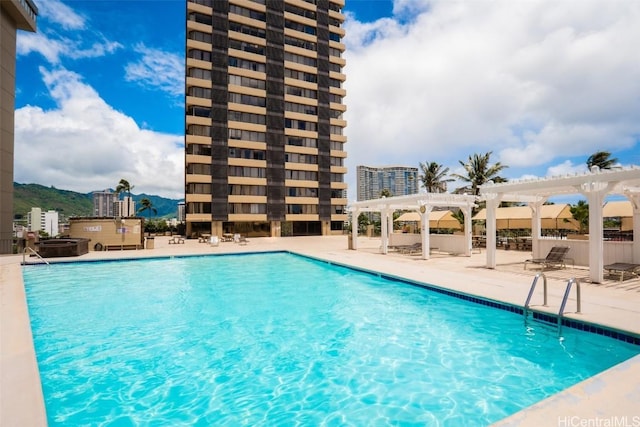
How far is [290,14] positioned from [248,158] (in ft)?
75.4

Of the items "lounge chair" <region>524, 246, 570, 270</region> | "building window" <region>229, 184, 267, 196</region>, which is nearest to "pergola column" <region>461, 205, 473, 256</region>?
"lounge chair" <region>524, 246, 570, 270</region>

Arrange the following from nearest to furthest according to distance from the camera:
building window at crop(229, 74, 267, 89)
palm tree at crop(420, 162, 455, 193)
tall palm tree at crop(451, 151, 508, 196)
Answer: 1. tall palm tree at crop(451, 151, 508, 196)
2. palm tree at crop(420, 162, 455, 193)
3. building window at crop(229, 74, 267, 89)

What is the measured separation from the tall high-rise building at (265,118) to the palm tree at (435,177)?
1325 cm

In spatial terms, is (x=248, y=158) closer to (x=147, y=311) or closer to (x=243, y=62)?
(x=243, y=62)

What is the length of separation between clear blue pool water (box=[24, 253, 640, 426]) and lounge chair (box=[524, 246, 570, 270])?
6.20 meters

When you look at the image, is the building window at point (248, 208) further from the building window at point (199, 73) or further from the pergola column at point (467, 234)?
the pergola column at point (467, 234)

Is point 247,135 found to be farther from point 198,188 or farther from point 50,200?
point 50,200

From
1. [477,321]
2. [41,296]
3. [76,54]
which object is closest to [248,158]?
[76,54]

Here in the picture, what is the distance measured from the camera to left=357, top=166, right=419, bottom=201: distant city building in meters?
149

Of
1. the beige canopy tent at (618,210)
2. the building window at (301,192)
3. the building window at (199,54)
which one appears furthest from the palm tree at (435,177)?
the building window at (199,54)

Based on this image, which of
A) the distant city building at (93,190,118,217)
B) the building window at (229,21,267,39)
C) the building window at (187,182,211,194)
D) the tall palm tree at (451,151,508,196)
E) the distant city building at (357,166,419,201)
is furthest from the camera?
the distant city building at (93,190,118,217)

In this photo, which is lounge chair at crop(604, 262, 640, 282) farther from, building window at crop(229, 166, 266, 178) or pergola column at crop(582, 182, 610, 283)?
building window at crop(229, 166, 266, 178)

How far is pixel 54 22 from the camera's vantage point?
85.2ft

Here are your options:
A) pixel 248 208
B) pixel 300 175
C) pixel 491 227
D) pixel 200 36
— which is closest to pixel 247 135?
pixel 300 175
